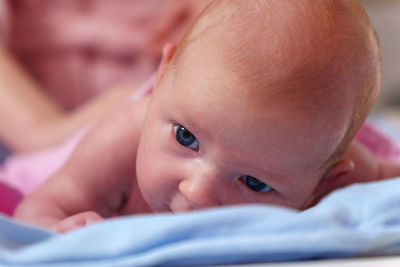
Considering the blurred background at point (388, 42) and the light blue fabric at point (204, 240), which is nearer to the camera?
the light blue fabric at point (204, 240)

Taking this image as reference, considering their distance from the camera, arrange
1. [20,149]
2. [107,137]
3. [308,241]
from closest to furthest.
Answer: [308,241]
[107,137]
[20,149]

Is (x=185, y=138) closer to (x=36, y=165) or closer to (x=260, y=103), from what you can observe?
(x=260, y=103)

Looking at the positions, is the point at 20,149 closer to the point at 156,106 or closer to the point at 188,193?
the point at 156,106

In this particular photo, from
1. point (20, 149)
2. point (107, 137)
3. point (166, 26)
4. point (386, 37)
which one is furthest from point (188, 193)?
point (386, 37)

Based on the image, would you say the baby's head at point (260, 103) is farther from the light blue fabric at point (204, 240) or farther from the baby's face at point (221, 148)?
the light blue fabric at point (204, 240)

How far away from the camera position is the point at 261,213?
61 centimetres

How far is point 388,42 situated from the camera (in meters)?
2.52

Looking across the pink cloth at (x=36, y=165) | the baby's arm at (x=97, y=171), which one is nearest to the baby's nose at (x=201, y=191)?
the baby's arm at (x=97, y=171)

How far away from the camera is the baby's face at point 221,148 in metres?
0.72

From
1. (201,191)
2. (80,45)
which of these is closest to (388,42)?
(80,45)

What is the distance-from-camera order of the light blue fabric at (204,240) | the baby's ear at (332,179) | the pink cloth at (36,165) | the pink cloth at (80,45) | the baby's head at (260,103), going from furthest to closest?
the pink cloth at (80,45) → the pink cloth at (36,165) → the baby's ear at (332,179) → the baby's head at (260,103) → the light blue fabric at (204,240)

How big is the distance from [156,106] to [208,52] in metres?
0.12

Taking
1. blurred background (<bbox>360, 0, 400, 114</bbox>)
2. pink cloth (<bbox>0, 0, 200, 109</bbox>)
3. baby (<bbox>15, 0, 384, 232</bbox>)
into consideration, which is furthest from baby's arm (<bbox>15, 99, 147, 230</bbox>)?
blurred background (<bbox>360, 0, 400, 114</bbox>)

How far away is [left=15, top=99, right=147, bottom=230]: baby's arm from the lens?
3.17 feet
